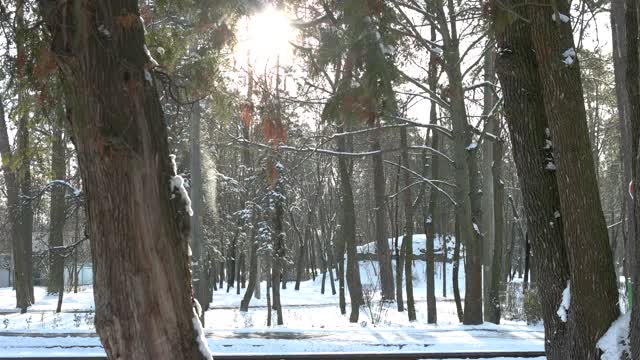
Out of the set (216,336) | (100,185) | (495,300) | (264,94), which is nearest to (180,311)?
(100,185)

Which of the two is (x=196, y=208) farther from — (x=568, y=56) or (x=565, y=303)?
(x=568, y=56)

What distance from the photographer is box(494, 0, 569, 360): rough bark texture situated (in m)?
6.00

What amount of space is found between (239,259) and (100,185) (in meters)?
43.2

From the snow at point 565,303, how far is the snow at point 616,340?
43cm

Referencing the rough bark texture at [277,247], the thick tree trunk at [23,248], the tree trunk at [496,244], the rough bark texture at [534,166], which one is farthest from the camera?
the rough bark texture at [277,247]

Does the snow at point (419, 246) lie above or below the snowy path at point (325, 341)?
above

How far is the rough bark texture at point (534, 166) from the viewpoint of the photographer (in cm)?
600

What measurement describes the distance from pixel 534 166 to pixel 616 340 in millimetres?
1733

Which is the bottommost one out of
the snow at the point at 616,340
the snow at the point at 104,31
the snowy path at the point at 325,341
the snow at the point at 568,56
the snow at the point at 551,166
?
the snowy path at the point at 325,341

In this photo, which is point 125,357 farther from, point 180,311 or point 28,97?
point 28,97

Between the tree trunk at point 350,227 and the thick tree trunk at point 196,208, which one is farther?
the tree trunk at point 350,227

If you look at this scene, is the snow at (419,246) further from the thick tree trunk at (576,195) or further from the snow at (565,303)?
the thick tree trunk at (576,195)

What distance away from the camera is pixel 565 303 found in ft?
19.1

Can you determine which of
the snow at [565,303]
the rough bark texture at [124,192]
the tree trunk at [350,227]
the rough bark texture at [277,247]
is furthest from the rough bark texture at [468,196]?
the rough bark texture at [124,192]
